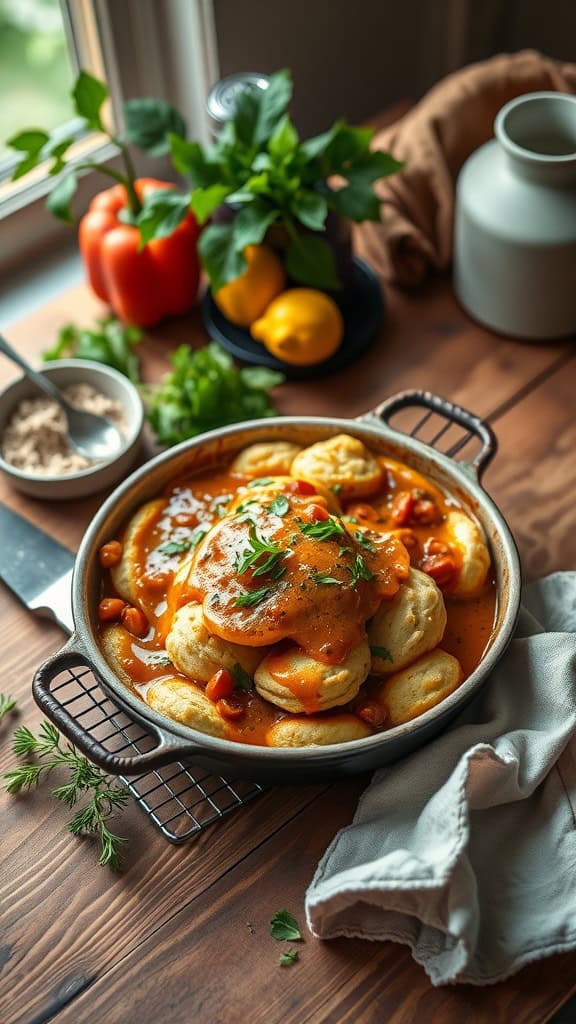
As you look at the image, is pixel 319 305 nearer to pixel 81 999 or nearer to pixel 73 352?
pixel 73 352

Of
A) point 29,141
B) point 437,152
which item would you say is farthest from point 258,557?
point 437,152

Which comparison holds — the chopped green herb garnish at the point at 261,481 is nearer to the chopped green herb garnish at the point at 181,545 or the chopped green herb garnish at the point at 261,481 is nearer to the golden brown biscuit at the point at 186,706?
the chopped green herb garnish at the point at 181,545

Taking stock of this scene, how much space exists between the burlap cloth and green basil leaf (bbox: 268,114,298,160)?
0.33 m

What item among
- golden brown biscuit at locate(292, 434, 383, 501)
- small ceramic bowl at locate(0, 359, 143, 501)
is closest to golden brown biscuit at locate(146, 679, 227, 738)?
golden brown biscuit at locate(292, 434, 383, 501)

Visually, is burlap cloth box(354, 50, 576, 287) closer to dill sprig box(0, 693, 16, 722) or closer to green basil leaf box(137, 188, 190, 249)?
green basil leaf box(137, 188, 190, 249)

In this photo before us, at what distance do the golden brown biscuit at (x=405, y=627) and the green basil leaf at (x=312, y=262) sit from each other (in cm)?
71

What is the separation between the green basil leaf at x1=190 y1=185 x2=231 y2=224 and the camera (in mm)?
1846

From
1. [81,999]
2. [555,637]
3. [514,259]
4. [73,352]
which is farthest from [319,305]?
[81,999]

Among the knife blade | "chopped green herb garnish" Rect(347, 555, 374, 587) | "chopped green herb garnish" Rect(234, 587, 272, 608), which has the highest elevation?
"chopped green herb garnish" Rect(234, 587, 272, 608)

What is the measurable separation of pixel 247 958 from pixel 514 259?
4.16 feet

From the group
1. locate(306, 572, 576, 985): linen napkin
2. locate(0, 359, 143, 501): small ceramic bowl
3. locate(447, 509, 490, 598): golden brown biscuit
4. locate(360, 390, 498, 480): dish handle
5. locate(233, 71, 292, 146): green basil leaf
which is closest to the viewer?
locate(306, 572, 576, 985): linen napkin

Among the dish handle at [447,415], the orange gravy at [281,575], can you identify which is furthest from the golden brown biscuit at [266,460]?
the dish handle at [447,415]

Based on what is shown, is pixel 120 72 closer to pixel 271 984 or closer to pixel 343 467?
pixel 343 467

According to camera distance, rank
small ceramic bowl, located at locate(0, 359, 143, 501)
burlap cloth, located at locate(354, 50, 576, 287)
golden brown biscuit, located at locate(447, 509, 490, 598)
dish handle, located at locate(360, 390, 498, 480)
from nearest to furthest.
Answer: golden brown biscuit, located at locate(447, 509, 490, 598)
dish handle, located at locate(360, 390, 498, 480)
small ceramic bowl, located at locate(0, 359, 143, 501)
burlap cloth, located at locate(354, 50, 576, 287)
